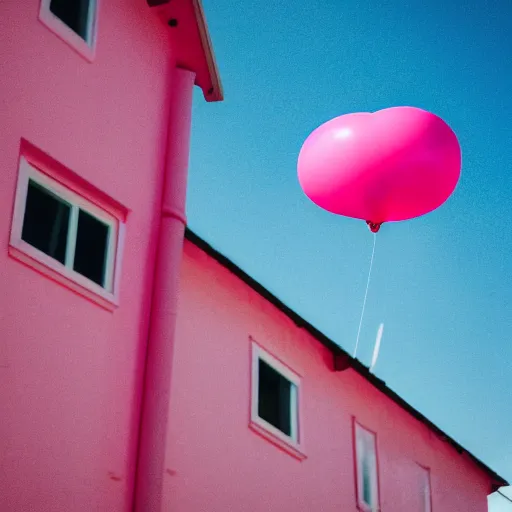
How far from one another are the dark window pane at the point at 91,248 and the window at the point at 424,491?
9.04m

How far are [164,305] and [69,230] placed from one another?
48.1 inches

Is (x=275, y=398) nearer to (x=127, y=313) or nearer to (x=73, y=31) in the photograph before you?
(x=127, y=313)

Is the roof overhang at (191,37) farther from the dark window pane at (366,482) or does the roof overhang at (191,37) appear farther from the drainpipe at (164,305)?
the dark window pane at (366,482)

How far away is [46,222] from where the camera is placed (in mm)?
8375

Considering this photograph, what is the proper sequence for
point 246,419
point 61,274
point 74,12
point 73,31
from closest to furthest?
point 61,274
point 73,31
point 74,12
point 246,419

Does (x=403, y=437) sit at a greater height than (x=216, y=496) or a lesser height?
greater

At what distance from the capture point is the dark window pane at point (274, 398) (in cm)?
1197

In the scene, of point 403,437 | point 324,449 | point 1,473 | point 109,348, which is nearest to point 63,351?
point 109,348

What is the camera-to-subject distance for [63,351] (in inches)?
312

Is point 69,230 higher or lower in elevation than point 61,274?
higher

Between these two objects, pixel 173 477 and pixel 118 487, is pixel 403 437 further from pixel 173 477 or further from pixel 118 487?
pixel 118 487

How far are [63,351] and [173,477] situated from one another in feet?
7.51

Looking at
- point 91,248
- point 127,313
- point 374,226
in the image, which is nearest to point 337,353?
point 374,226

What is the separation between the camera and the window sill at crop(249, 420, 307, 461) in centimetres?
1136
